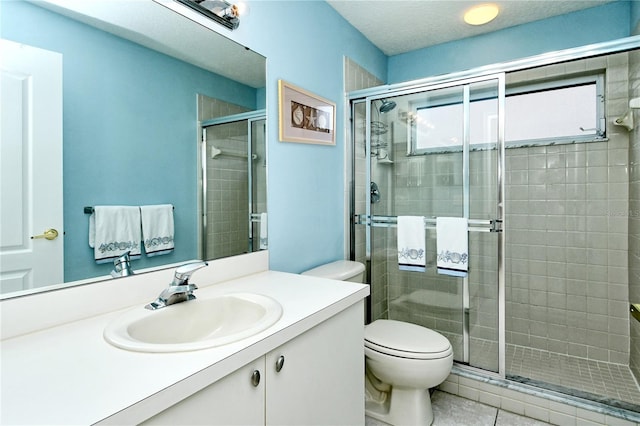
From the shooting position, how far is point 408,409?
167 centimetres

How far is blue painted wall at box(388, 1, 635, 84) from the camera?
2217mm

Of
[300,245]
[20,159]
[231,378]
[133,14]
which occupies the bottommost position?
[231,378]

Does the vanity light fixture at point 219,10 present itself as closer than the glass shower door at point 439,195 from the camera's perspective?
Yes

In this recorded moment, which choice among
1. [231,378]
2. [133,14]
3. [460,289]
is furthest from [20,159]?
[460,289]

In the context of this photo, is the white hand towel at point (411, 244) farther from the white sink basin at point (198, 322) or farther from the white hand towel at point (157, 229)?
the white hand towel at point (157, 229)

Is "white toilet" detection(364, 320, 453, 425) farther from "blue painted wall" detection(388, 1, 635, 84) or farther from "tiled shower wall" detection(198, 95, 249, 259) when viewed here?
"blue painted wall" detection(388, 1, 635, 84)

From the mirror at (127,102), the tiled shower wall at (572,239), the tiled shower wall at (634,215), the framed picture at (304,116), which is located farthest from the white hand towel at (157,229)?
the tiled shower wall at (634,215)

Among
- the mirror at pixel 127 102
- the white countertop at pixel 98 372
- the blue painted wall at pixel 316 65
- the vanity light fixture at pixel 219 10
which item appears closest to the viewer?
the white countertop at pixel 98 372

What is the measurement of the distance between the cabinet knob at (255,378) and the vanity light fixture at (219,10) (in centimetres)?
134

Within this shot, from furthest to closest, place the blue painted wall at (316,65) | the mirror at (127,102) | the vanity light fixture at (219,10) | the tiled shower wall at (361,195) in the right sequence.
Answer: the tiled shower wall at (361,195) → the blue painted wall at (316,65) → the vanity light fixture at (219,10) → the mirror at (127,102)

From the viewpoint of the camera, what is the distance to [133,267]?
1126 millimetres

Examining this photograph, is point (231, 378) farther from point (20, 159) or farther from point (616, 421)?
point (616, 421)

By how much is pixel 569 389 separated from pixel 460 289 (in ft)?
2.33

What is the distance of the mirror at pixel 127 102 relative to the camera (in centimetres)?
97
